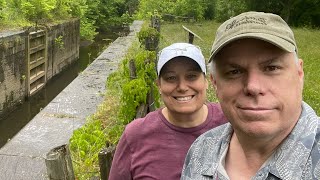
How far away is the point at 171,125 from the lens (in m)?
2.02

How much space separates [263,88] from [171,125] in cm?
91

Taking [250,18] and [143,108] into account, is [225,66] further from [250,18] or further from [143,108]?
[143,108]

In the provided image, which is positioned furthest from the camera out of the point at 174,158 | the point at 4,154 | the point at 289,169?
the point at 4,154

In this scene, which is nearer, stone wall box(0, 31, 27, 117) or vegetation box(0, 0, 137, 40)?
stone wall box(0, 31, 27, 117)

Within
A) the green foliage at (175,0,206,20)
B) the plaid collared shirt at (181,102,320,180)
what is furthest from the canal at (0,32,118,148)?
the plaid collared shirt at (181,102,320,180)

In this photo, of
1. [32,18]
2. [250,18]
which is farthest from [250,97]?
[32,18]

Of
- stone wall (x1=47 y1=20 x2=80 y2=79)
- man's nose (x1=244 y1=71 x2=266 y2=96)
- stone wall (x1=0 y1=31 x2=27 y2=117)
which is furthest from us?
stone wall (x1=47 y1=20 x2=80 y2=79)

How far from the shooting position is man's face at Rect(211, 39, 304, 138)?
3.77 ft

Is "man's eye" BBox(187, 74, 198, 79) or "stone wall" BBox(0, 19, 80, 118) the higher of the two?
"man's eye" BBox(187, 74, 198, 79)

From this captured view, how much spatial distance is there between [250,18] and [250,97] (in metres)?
0.22

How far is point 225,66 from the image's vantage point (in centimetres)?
124

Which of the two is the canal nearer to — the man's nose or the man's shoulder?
the man's shoulder

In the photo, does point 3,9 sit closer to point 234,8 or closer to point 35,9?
point 35,9

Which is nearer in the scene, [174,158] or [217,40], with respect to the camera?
[217,40]
